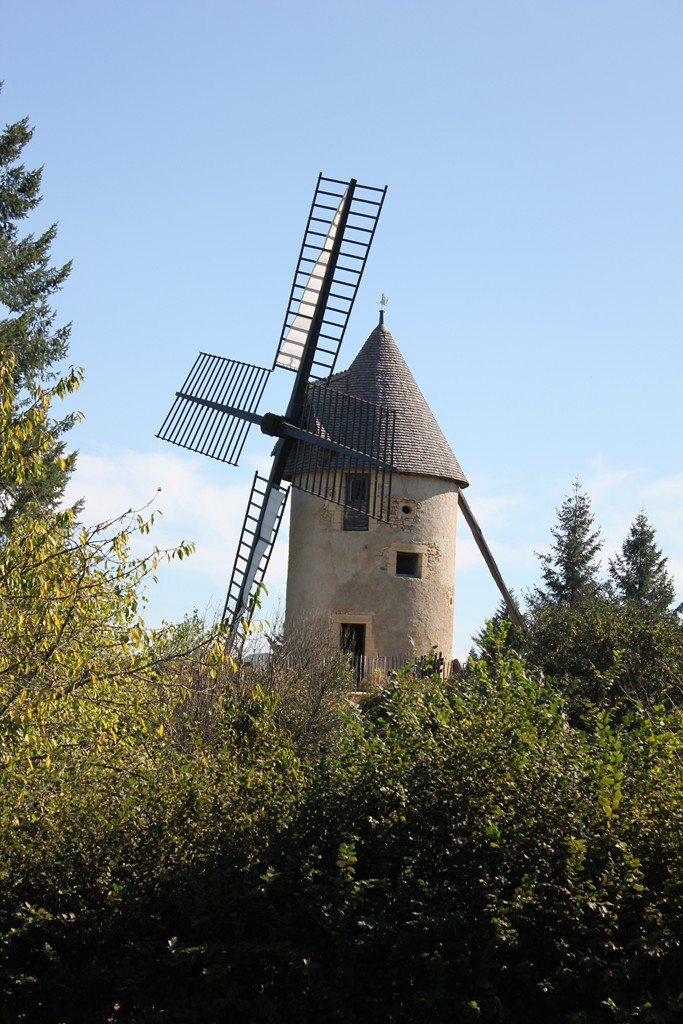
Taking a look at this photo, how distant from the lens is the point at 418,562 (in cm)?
2348

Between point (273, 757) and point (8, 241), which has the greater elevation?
point (8, 241)

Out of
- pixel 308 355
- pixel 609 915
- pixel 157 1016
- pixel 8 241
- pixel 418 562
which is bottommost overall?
pixel 157 1016

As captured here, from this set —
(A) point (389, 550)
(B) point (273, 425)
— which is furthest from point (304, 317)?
(A) point (389, 550)

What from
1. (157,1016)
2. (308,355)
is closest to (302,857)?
(157,1016)

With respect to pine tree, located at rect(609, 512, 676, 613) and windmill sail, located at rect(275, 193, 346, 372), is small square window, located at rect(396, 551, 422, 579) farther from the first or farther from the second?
pine tree, located at rect(609, 512, 676, 613)

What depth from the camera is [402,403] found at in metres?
23.9

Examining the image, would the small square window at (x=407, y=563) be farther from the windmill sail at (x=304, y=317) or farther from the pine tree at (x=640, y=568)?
the pine tree at (x=640, y=568)

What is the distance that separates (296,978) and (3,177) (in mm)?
23190

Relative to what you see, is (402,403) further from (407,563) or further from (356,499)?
(407,563)

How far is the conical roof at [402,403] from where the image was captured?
76.7ft

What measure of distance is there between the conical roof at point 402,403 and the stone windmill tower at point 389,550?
0.08 feet

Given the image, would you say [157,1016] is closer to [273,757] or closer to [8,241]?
[273,757]

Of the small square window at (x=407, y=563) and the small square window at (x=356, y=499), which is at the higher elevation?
the small square window at (x=356, y=499)

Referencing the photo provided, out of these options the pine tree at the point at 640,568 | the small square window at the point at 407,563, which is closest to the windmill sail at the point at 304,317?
the small square window at the point at 407,563
